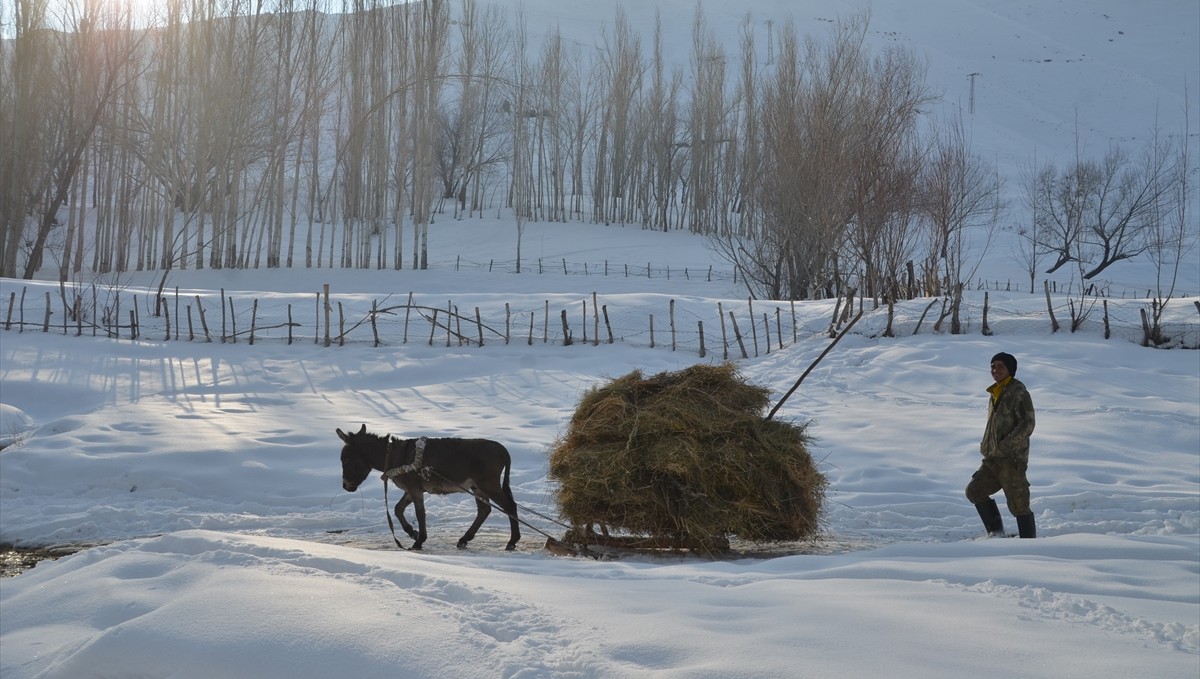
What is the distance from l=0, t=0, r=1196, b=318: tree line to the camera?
2152 cm

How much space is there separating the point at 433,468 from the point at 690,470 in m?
1.98

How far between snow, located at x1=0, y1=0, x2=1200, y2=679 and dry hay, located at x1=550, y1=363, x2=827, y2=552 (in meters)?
0.33

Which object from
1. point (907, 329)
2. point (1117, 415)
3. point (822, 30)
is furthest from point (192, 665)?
point (822, 30)

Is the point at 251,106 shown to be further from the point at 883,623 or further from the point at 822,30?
the point at 822,30

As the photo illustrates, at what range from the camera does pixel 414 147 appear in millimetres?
33062

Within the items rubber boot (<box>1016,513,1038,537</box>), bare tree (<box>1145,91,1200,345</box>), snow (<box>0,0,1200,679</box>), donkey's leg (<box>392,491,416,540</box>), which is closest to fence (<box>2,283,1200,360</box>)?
snow (<box>0,0,1200,679</box>)

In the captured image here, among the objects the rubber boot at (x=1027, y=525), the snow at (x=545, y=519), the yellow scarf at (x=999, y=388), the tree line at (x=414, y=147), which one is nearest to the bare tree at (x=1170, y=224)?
the tree line at (x=414, y=147)

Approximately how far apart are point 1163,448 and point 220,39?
30175mm

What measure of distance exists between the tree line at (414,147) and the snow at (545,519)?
3.59 m

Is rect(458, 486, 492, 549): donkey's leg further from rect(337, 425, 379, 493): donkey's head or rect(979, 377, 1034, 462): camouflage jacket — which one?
rect(979, 377, 1034, 462): camouflage jacket

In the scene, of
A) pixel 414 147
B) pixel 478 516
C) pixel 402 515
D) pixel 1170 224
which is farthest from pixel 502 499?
pixel 1170 224

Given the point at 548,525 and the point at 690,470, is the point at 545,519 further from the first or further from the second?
the point at 690,470

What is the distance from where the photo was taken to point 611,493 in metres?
6.71

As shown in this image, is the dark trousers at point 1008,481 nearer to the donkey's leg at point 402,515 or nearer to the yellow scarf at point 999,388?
the yellow scarf at point 999,388
